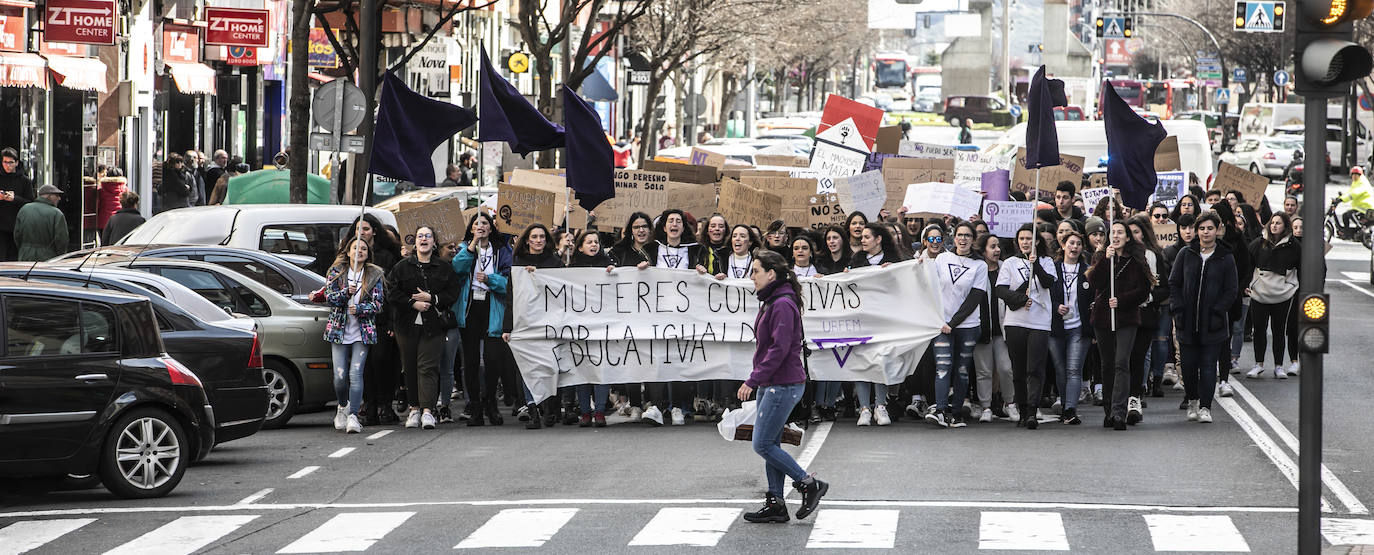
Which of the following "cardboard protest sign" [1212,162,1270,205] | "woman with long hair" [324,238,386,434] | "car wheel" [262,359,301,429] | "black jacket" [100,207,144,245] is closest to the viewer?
"woman with long hair" [324,238,386,434]

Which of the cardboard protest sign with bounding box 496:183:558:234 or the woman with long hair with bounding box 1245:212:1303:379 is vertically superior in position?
the cardboard protest sign with bounding box 496:183:558:234

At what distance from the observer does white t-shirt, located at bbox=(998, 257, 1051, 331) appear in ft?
47.2

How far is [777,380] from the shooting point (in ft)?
33.8

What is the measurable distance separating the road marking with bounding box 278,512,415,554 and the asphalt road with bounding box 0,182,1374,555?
0.8 inches

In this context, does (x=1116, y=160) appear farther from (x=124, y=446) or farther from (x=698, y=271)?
(x=124, y=446)

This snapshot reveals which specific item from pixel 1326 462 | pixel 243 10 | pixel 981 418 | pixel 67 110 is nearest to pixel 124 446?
pixel 981 418

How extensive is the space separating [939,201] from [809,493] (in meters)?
9.21

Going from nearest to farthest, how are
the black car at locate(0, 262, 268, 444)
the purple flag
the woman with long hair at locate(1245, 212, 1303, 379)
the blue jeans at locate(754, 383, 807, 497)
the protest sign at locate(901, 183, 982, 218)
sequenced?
the blue jeans at locate(754, 383, 807, 497) → the black car at locate(0, 262, 268, 444) → the purple flag → the woman with long hair at locate(1245, 212, 1303, 379) → the protest sign at locate(901, 183, 982, 218)

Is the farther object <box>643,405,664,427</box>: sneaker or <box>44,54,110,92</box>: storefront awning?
<box>44,54,110,92</box>: storefront awning

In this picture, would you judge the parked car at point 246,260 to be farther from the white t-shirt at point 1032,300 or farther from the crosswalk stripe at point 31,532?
the white t-shirt at point 1032,300

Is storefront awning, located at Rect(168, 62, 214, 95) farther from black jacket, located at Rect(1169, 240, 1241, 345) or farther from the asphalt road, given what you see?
black jacket, located at Rect(1169, 240, 1241, 345)

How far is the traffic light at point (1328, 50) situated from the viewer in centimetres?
824

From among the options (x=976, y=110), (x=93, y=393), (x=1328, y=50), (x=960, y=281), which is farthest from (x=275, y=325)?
(x=976, y=110)

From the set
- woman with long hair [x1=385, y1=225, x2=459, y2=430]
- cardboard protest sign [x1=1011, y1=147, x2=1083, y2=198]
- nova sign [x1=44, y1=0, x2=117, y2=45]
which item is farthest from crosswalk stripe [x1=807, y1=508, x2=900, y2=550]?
nova sign [x1=44, y1=0, x2=117, y2=45]
